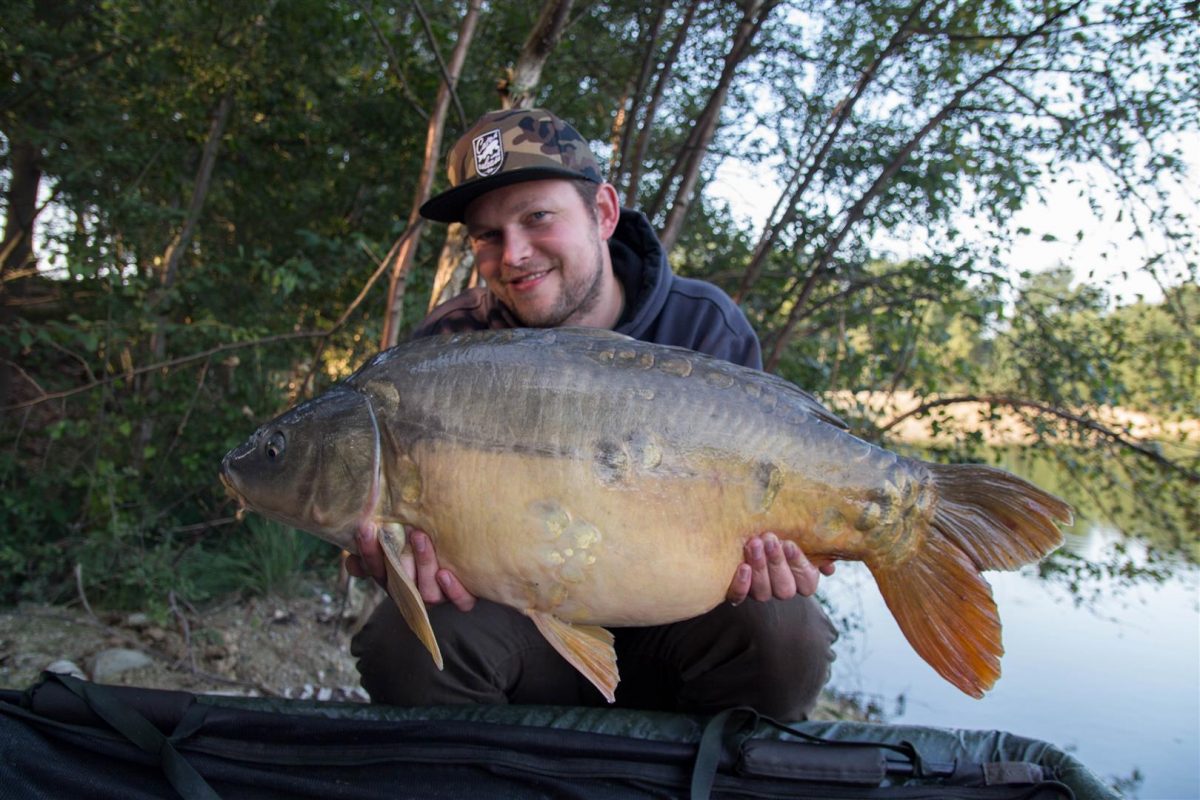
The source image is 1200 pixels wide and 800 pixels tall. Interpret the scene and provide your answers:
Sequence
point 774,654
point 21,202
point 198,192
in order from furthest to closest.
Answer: point 21,202
point 198,192
point 774,654

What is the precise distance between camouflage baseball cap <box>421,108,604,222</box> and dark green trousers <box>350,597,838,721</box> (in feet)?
2.49

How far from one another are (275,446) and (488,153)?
68 centimetres

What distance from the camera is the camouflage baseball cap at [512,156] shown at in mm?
1617

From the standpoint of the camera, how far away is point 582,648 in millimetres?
1250

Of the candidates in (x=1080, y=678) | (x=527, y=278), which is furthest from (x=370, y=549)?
(x=1080, y=678)

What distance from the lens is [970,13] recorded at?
3150mm

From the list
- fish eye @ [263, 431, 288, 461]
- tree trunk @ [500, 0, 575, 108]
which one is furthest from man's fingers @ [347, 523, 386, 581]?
tree trunk @ [500, 0, 575, 108]

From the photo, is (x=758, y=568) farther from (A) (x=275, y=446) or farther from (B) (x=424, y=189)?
(B) (x=424, y=189)

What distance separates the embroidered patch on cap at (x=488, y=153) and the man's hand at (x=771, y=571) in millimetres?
839

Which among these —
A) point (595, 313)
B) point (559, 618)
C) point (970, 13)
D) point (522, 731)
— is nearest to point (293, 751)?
point (522, 731)

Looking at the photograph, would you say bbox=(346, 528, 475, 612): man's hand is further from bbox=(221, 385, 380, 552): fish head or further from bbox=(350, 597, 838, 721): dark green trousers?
bbox=(350, 597, 838, 721): dark green trousers

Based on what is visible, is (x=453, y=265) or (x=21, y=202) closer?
→ (x=453, y=265)

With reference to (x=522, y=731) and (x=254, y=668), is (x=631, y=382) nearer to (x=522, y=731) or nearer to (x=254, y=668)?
(x=522, y=731)

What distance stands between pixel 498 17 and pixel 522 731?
2.96 meters
